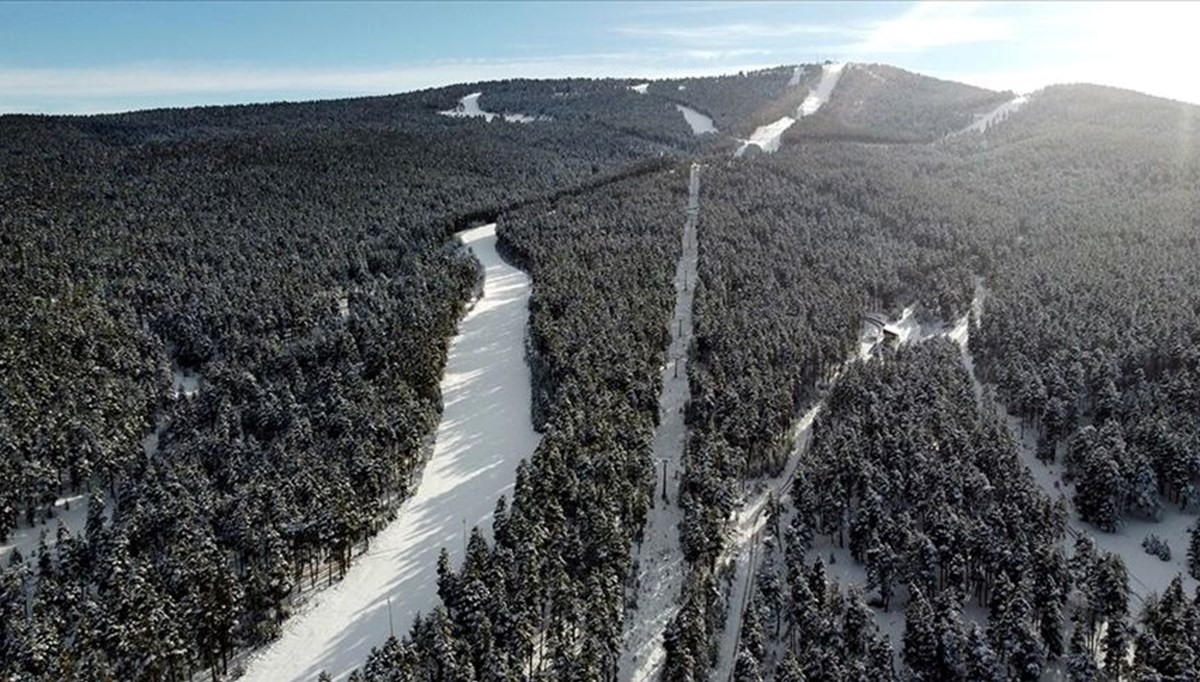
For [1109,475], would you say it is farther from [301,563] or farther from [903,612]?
[301,563]

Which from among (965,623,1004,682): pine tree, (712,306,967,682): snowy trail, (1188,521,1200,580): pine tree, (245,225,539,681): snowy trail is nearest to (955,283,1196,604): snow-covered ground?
(1188,521,1200,580): pine tree

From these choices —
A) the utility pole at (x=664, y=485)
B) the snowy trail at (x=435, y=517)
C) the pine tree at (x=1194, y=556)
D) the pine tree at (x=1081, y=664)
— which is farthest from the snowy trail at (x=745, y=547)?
the pine tree at (x=1194, y=556)

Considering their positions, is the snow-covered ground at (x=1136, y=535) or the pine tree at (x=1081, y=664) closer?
the pine tree at (x=1081, y=664)

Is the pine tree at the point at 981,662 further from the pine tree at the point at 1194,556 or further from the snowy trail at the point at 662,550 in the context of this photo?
the pine tree at the point at 1194,556

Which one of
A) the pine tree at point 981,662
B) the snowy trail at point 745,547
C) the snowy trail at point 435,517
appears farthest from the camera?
the snowy trail at point 745,547

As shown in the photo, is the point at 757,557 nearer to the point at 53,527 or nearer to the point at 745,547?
the point at 745,547

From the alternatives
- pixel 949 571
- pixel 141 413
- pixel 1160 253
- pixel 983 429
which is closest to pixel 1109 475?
pixel 983 429
